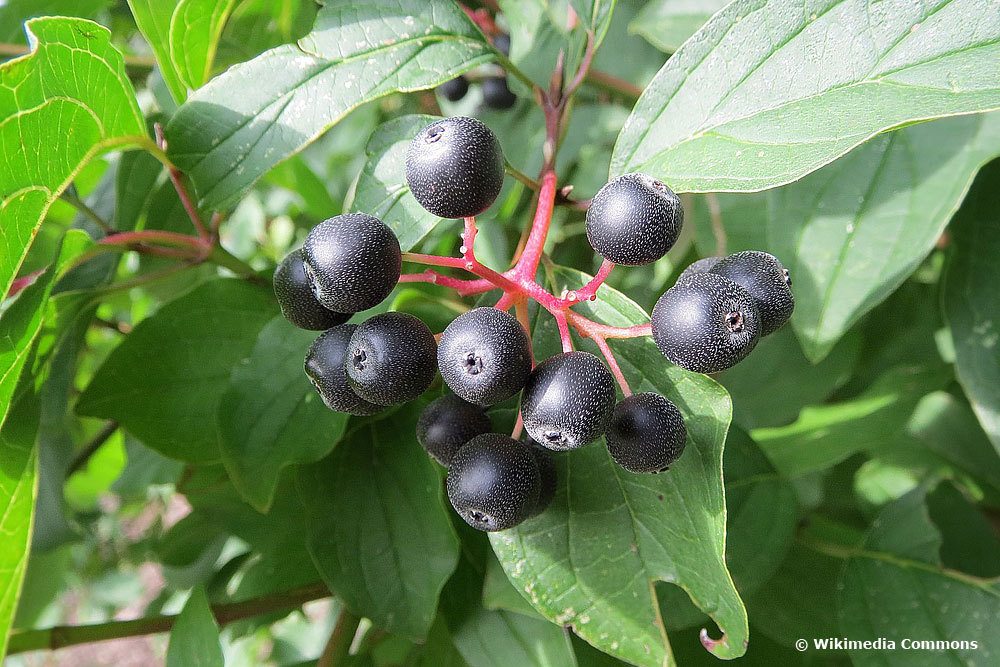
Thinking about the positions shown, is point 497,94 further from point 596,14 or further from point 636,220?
point 636,220

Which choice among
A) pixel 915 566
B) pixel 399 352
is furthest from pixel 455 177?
pixel 915 566

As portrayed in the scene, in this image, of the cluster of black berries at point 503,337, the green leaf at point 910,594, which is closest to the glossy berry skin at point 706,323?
the cluster of black berries at point 503,337

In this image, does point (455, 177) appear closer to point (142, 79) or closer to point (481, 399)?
point (481, 399)

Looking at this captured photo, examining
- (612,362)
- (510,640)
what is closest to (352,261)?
(612,362)

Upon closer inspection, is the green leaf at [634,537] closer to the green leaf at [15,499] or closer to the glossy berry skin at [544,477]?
the glossy berry skin at [544,477]

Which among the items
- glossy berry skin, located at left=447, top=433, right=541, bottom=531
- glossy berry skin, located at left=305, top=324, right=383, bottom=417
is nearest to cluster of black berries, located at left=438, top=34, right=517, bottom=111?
glossy berry skin, located at left=305, top=324, right=383, bottom=417

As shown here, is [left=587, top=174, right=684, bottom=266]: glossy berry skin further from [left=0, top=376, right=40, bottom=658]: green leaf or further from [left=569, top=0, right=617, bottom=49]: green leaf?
[left=0, top=376, right=40, bottom=658]: green leaf
